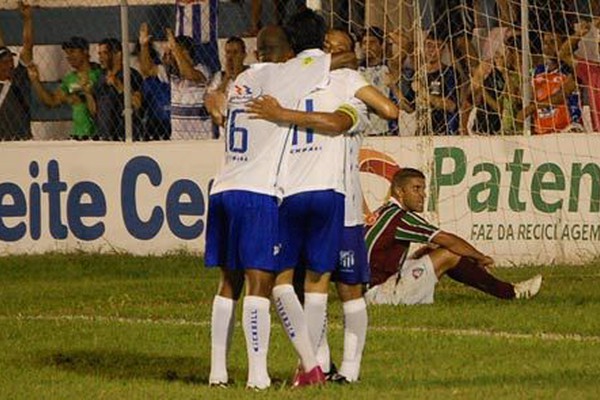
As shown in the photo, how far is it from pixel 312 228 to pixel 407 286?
5.09 metres

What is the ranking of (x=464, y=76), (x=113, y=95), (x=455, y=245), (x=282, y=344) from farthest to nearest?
(x=113, y=95), (x=464, y=76), (x=455, y=245), (x=282, y=344)

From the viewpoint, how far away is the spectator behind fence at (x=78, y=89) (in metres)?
22.0

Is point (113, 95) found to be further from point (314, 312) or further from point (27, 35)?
point (314, 312)

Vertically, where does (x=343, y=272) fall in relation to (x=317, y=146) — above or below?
below

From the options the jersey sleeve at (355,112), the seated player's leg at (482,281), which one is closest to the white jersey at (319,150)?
the jersey sleeve at (355,112)

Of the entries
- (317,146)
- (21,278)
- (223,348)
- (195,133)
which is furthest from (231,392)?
(195,133)

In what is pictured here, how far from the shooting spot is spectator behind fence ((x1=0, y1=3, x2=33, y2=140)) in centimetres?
2231

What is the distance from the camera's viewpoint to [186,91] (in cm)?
2130

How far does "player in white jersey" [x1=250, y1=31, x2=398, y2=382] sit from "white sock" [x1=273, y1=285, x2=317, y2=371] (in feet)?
0.40

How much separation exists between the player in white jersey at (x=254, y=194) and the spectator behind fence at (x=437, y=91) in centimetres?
931

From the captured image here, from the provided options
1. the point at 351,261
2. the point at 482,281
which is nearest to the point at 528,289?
the point at 482,281

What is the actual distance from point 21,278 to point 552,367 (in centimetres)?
890

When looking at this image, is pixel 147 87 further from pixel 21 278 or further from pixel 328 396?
pixel 328 396

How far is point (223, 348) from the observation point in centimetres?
1102
